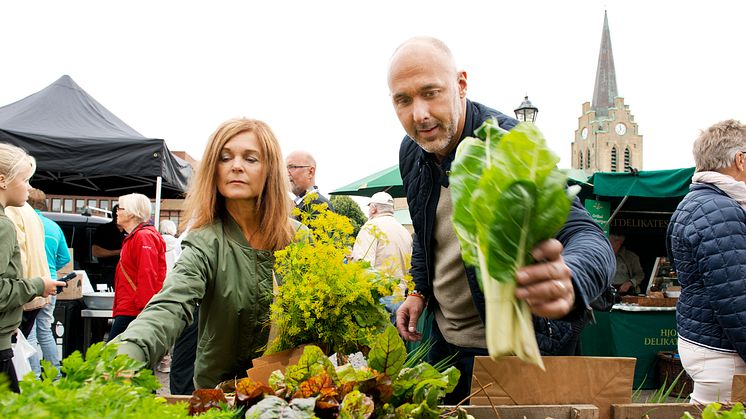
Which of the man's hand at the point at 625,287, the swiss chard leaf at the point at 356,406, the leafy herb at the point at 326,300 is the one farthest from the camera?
the man's hand at the point at 625,287

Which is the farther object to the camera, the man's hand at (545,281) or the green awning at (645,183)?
the green awning at (645,183)

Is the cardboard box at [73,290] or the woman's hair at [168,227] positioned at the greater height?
the woman's hair at [168,227]

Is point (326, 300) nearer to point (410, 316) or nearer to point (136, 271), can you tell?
point (410, 316)

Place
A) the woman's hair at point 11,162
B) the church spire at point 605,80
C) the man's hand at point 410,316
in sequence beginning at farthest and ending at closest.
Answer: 1. the church spire at point 605,80
2. the woman's hair at point 11,162
3. the man's hand at point 410,316

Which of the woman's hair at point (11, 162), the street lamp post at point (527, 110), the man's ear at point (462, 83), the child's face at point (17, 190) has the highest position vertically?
the street lamp post at point (527, 110)

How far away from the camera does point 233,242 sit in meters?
1.97

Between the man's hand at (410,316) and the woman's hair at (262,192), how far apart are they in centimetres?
63

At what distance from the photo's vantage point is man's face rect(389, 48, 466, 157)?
1.75 meters

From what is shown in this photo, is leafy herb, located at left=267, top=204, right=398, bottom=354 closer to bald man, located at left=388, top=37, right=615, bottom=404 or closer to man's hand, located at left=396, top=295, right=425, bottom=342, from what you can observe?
bald man, located at left=388, top=37, right=615, bottom=404

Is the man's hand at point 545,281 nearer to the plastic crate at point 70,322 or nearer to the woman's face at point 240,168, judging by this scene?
the woman's face at point 240,168

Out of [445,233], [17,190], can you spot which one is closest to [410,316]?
[445,233]

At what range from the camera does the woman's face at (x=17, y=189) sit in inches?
121

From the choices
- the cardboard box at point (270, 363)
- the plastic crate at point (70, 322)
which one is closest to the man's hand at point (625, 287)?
the plastic crate at point (70, 322)

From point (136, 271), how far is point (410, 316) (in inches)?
140
